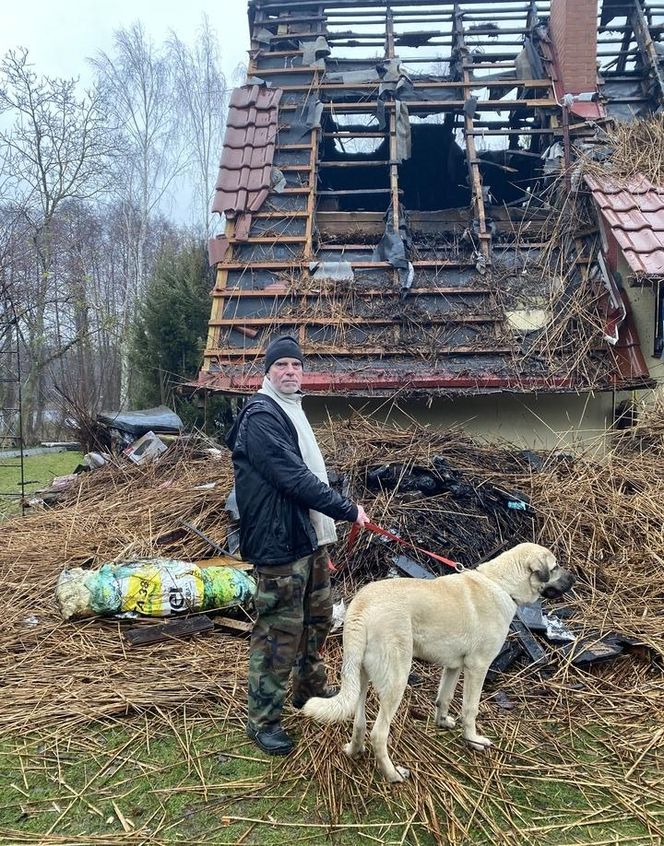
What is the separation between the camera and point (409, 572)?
4816mm

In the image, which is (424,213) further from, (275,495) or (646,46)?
(275,495)

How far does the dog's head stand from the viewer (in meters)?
3.40

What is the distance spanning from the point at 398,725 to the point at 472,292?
581 centimetres

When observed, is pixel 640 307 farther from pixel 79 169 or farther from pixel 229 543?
pixel 79 169

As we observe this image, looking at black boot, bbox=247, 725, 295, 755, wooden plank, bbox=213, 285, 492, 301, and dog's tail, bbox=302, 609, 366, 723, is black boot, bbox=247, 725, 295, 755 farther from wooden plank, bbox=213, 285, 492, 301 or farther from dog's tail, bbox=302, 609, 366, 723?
wooden plank, bbox=213, 285, 492, 301

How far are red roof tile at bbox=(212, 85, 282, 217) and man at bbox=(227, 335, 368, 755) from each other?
6.05 m

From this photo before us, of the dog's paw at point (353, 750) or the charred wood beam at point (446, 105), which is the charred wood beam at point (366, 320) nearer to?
the charred wood beam at point (446, 105)

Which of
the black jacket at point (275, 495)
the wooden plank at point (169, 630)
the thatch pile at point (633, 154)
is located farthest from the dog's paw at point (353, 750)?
the thatch pile at point (633, 154)

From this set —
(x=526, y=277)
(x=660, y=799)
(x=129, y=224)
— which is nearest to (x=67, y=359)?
(x=129, y=224)

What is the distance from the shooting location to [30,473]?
14117 mm

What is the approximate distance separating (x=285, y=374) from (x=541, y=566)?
6.20ft

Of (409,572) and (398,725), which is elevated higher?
(409,572)

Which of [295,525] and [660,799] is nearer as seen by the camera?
[660,799]

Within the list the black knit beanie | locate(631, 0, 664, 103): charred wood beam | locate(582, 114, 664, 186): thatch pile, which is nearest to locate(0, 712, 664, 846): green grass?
the black knit beanie
